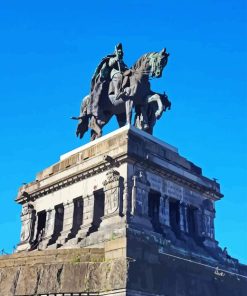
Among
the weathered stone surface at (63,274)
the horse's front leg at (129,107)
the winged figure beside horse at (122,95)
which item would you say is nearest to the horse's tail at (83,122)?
the winged figure beside horse at (122,95)

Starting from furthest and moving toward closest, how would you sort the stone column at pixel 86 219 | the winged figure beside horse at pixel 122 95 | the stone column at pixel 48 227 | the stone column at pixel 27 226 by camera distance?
the stone column at pixel 27 226
the winged figure beside horse at pixel 122 95
the stone column at pixel 48 227
the stone column at pixel 86 219

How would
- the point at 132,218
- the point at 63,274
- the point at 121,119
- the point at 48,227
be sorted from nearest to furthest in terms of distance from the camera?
the point at 63,274 → the point at 132,218 → the point at 48,227 → the point at 121,119

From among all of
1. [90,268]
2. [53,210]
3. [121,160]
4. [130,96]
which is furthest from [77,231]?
[130,96]

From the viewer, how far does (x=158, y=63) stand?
30188 mm

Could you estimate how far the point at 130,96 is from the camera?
3005 centimetres

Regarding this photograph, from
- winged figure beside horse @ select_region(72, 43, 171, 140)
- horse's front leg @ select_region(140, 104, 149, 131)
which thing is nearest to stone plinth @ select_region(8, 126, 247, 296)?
horse's front leg @ select_region(140, 104, 149, 131)

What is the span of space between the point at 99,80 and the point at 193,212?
382 inches

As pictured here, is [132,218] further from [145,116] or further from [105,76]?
[105,76]

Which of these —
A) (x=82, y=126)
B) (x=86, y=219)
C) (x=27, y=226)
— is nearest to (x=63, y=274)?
(x=86, y=219)

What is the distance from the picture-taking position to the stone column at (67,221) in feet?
91.2

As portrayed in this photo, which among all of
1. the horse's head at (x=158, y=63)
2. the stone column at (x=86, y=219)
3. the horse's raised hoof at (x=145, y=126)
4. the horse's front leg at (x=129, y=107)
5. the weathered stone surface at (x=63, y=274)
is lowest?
the weathered stone surface at (x=63, y=274)

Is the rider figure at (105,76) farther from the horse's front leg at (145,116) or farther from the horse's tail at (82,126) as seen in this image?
the horse's front leg at (145,116)

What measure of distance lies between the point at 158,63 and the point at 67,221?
10.3 m

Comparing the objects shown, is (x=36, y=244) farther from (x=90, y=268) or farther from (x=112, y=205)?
(x=90, y=268)
